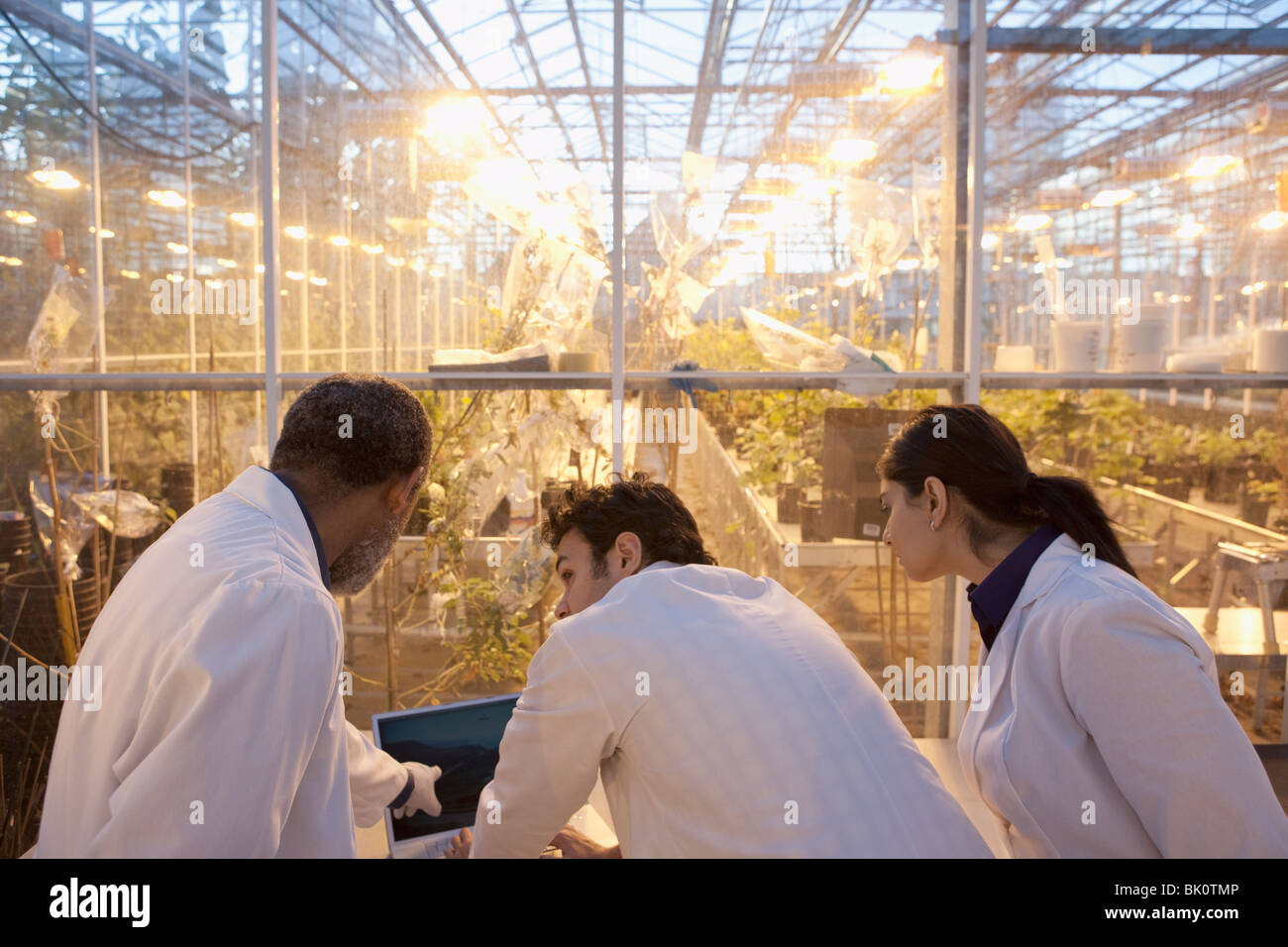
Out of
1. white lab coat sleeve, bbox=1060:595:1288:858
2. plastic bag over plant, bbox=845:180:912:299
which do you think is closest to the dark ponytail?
white lab coat sleeve, bbox=1060:595:1288:858

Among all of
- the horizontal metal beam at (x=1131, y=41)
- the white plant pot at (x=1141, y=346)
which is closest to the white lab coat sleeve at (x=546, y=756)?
the white plant pot at (x=1141, y=346)

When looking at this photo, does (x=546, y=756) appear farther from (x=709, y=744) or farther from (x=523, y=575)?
(x=523, y=575)

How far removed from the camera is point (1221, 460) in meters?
3.24

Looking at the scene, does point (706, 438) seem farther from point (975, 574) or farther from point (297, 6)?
point (297, 6)

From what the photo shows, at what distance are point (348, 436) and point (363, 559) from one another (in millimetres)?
252

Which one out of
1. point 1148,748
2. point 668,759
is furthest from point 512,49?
point 1148,748

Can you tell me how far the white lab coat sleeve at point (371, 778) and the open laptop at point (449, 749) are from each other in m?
0.05

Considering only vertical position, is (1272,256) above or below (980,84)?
below

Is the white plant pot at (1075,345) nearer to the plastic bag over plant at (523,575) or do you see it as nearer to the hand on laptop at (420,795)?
the plastic bag over plant at (523,575)

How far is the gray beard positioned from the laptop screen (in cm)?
38

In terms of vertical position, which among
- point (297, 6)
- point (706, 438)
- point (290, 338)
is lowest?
point (706, 438)

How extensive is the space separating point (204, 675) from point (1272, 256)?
3.56 metres

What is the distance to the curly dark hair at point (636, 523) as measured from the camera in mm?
1761
